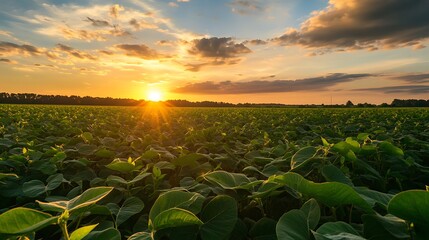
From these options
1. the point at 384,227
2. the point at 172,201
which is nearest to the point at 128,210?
the point at 172,201

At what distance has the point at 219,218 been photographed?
132 cm

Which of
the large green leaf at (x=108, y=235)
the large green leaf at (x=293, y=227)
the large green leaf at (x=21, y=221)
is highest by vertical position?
the large green leaf at (x=21, y=221)

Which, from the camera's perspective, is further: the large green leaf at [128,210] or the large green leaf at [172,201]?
the large green leaf at [128,210]

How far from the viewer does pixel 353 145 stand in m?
2.04

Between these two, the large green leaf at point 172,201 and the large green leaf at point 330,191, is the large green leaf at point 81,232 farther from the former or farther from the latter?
the large green leaf at point 330,191

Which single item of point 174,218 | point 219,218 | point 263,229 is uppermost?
point 174,218

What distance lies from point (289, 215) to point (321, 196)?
167 mm

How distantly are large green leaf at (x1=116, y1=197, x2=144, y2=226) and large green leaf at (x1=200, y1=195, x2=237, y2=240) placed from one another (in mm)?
356

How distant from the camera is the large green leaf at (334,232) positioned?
2.80ft

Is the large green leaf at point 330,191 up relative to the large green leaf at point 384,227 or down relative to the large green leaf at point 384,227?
up

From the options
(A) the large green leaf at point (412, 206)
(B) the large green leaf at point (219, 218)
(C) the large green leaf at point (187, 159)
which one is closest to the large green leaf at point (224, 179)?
(B) the large green leaf at point (219, 218)

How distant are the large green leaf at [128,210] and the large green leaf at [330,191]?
2.24 feet

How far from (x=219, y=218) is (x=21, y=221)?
27.7 inches

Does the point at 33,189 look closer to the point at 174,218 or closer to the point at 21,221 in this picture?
the point at 21,221
